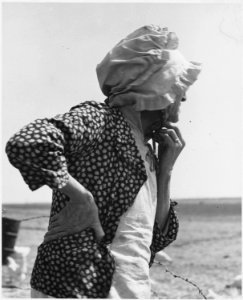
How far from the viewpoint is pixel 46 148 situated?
183 cm

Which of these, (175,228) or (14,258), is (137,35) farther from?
(14,258)

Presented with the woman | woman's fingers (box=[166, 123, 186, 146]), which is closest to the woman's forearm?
the woman

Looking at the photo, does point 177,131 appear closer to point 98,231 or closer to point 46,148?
point 98,231

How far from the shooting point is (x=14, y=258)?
9.48m

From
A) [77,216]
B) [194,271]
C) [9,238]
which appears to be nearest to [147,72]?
[77,216]

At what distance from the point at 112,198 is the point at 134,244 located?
19cm

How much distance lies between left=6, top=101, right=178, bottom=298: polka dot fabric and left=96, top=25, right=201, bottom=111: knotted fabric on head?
10 centimetres

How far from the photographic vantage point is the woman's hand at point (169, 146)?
2344mm

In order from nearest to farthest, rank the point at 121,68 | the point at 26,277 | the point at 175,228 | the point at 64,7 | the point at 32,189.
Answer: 1. the point at 32,189
2. the point at 121,68
3. the point at 175,228
4. the point at 64,7
5. the point at 26,277

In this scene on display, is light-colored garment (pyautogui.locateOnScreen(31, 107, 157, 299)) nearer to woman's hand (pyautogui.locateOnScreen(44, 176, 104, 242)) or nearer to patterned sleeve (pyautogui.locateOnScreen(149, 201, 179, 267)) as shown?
woman's hand (pyautogui.locateOnScreen(44, 176, 104, 242))

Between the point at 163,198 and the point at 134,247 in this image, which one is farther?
the point at 163,198

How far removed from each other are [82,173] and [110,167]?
0.11 meters

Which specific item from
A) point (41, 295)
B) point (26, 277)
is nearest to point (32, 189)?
point (41, 295)

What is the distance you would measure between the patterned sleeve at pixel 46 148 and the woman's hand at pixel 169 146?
→ 1.68 feet
